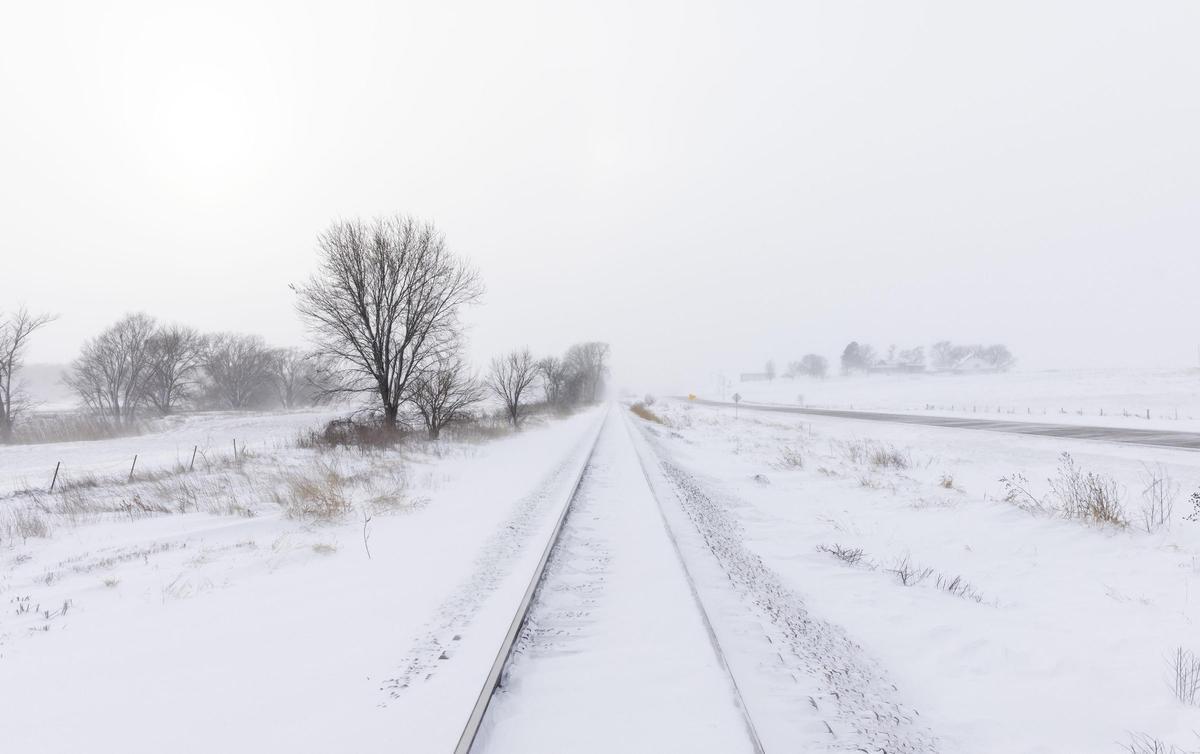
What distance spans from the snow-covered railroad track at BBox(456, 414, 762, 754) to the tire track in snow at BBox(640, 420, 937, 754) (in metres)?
0.30

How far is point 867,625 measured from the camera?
3.94m

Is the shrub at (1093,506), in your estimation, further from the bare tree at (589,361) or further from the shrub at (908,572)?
the bare tree at (589,361)

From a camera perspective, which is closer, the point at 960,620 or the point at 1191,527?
the point at 960,620

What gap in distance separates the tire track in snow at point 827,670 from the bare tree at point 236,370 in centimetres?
6883

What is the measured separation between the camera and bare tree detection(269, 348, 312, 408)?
6500 cm

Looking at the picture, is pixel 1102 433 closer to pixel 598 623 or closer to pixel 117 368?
pixel 598 623

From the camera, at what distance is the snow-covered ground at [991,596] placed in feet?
9.05

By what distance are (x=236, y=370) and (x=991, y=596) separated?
73.5 meters

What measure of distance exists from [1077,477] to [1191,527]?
5.10 feet

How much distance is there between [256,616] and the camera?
4.09 m

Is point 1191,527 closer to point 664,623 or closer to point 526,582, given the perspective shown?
point 664,623

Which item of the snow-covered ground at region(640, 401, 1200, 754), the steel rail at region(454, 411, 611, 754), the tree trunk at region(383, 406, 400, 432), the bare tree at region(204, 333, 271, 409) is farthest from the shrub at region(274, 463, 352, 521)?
the bare tree at region(204, 333, 271, 409)

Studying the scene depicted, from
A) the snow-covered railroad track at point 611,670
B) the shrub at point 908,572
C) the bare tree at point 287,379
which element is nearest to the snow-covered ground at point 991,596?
the shrub at point 908,572

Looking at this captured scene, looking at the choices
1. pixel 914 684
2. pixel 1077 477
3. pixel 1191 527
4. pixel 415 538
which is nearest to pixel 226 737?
pixel 415 538
